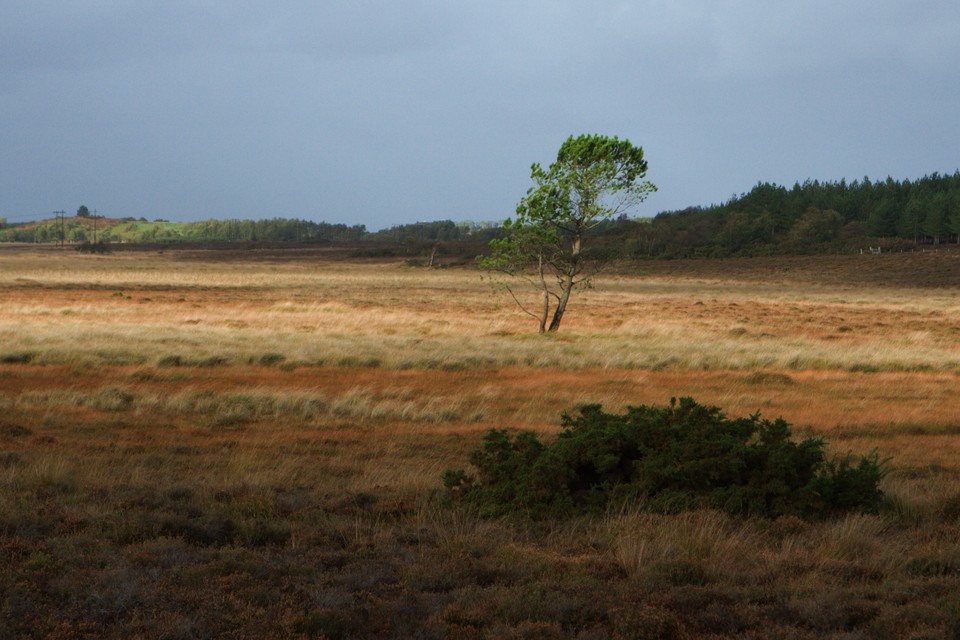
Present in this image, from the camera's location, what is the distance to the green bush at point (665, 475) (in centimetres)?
775

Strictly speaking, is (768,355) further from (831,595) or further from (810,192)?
(810,192)

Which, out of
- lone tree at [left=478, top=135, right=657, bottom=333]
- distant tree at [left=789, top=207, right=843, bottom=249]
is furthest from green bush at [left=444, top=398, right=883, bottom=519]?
distant tree at [left=789, top=207, right=843, bottom=249]

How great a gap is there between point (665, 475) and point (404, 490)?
2566 millimetres

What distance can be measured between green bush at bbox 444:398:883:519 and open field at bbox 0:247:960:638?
0.41 meters

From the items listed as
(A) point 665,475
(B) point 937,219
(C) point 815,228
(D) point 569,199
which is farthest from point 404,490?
(C) point 815,228

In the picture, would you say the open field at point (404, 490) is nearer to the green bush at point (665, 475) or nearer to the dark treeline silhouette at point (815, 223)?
the green bush at point (665, 475)

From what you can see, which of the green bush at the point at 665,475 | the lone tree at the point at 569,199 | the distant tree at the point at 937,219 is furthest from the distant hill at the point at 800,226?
the green bush at the point at 665,475

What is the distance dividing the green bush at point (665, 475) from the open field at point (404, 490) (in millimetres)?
414

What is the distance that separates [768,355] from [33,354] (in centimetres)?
1870

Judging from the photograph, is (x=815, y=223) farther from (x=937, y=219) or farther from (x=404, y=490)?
(x=404, y=490)

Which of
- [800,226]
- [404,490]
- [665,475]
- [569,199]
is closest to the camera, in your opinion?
[665,475]

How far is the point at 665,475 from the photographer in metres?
7.89

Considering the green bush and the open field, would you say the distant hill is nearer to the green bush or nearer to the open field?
the open field

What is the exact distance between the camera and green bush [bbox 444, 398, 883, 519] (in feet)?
25.4
